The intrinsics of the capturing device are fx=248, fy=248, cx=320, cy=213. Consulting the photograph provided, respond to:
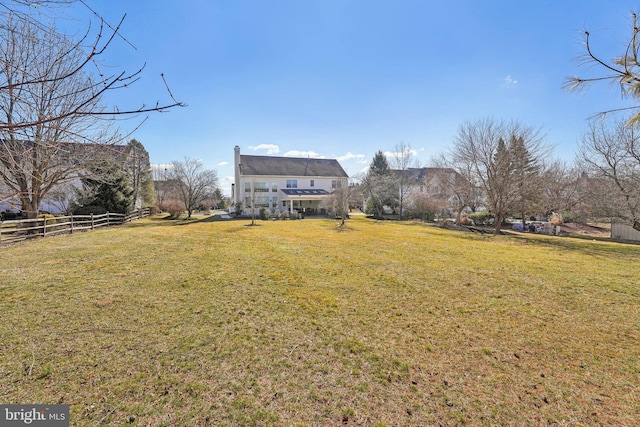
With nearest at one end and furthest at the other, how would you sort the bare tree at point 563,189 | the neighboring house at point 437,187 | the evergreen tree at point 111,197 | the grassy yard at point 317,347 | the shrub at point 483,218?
the grassy yard at point 317,347, the evergreen tree at point 111,197, the bare tree at point 563,189, the neighboring house at point 437,187, the shrub at point 483,218

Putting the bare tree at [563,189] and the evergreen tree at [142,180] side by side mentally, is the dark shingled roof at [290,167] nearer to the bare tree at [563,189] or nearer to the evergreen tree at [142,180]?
the evergreen tree at [142,180]

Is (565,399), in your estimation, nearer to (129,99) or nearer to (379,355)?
(379,355)

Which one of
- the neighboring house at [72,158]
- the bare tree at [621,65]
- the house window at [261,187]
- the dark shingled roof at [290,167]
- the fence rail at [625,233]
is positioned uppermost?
the dark shingled roof at [290,167]

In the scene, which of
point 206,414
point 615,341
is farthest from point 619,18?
point 206,414

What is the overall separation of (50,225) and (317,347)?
15087 millimetres

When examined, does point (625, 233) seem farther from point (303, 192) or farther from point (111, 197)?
point (111, 197)

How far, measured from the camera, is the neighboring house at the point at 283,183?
33469mm

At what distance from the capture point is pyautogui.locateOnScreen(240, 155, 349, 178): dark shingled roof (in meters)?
35.1

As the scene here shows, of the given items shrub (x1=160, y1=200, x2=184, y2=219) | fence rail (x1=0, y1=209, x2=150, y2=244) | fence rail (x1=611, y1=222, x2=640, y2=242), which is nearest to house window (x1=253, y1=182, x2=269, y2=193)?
shrub (x1=160, y1=200, x2=184, y2=219)

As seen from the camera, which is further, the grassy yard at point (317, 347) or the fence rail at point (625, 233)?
the fence rail at point (625, 233)

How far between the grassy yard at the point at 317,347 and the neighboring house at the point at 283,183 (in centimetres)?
2553

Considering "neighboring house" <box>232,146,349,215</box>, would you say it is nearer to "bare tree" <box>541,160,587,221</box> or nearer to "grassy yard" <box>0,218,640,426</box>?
"bare tree" <box>541,160,587,221</box>

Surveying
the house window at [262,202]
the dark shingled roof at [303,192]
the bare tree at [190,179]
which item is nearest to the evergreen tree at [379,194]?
the dark shingled roof at [303,192]

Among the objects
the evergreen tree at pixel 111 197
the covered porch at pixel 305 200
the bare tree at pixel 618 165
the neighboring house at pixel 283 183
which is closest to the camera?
the bare tree at pixel 618 165
